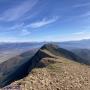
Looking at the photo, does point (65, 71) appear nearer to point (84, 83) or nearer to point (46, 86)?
point (84, 83)

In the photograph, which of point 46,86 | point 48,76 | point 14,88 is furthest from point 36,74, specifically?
point 14,88

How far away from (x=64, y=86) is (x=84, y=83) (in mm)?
5472

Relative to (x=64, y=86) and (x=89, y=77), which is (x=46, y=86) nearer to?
(x=64, y=86)

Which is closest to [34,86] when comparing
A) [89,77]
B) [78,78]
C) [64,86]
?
[64,86]

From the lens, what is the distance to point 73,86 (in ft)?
136

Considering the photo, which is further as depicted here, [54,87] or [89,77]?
[89,77]

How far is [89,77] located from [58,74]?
295 inches

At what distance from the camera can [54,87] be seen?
1567 inches

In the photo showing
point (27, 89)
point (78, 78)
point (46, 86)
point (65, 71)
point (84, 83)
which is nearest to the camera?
point (27, 89)

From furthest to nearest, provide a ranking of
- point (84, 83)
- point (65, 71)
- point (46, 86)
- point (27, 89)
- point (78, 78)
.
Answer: point (65, 71) < point (78, 78) < point (84, 83) < point (46, 86) < point (27, 89)

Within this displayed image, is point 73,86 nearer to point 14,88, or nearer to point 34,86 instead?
point 34,86

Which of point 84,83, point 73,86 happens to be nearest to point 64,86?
point 73,86

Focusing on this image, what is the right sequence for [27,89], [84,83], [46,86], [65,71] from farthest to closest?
1. [65,71]
2. [84,83]
3. [46,86]
4. [27,89]

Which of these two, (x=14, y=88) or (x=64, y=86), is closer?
(x=14, y=88)
